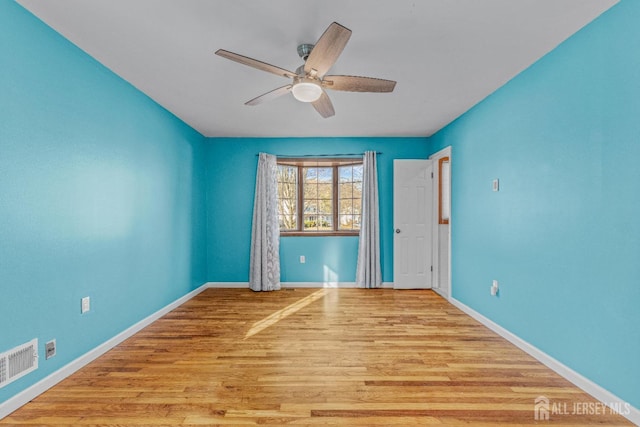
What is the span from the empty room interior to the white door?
752 mm

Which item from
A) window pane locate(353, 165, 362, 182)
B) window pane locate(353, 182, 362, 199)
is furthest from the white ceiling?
window pane locate(353, 182, 362, 199)

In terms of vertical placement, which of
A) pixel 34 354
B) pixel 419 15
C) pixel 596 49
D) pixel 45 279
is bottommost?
pixel 34 354

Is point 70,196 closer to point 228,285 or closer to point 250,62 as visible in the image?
point 250,62

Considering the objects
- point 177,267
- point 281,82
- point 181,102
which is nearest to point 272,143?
point 181,102

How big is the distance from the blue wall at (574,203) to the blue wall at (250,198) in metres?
1.70

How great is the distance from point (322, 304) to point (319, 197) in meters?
1.85

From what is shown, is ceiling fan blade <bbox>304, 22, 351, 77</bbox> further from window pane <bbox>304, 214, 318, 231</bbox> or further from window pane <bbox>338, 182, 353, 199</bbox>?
window pane <bbox>304, 214, 318, 231</bbox>

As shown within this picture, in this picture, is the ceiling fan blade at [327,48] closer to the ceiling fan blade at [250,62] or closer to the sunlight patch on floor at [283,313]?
the ceiling fan blade at [250,62]

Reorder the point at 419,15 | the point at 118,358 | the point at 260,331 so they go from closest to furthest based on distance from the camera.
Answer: the point at 419,15, the point at 118,358, the point at 260,331

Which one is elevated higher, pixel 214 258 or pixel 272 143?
pixel 272 143

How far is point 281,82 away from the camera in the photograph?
273 cm

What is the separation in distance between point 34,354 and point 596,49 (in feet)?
13.4

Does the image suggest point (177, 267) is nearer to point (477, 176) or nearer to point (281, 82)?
point (281, 82)

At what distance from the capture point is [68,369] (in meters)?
2.12
